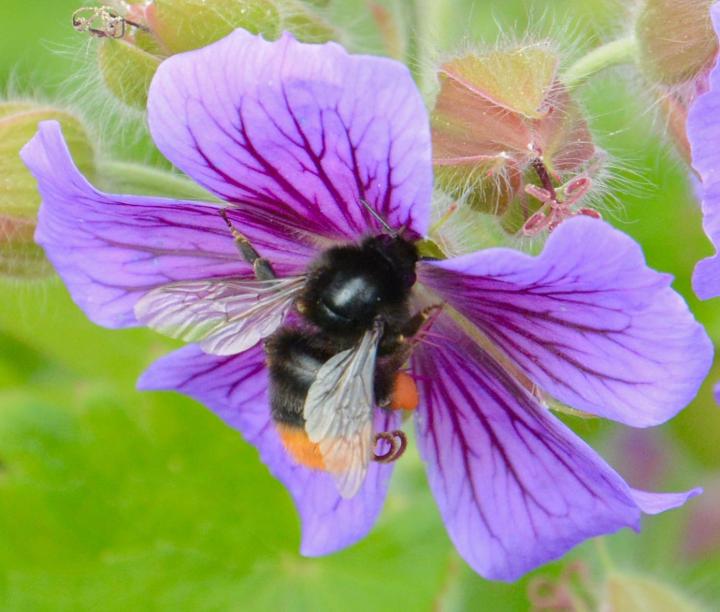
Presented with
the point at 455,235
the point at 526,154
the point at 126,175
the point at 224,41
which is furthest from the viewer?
the point at 126,175

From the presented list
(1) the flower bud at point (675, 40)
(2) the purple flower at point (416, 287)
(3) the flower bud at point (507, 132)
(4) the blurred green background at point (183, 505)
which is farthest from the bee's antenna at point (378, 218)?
(4) the blurred green background at point (183, 505)

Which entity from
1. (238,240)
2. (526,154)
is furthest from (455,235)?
(238,240)

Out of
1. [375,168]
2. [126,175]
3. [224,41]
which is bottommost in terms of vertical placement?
[126,175]

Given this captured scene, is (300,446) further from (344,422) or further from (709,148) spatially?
(709,148)

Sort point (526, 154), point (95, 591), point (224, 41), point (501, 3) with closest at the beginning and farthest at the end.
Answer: point (224, 41)
point (526, 154)
point (95, 591)
point (501, 3)

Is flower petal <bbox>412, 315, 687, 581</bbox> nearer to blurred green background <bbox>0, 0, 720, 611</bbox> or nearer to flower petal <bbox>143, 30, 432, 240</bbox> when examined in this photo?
flower petal <bbox>143, 30, 432, 240</bbox>

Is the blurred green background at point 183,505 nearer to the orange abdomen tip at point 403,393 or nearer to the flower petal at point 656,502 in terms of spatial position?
the orange abdomen tip at point 403,393

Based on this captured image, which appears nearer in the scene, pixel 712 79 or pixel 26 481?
pixel 712 79

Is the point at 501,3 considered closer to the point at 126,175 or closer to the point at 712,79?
the point at 126,175

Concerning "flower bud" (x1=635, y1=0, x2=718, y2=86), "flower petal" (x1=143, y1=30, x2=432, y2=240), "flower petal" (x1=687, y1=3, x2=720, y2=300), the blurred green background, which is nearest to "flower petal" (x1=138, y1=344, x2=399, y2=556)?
"flower petal" (x1=143, y1=30, x2=432, y2=240)
